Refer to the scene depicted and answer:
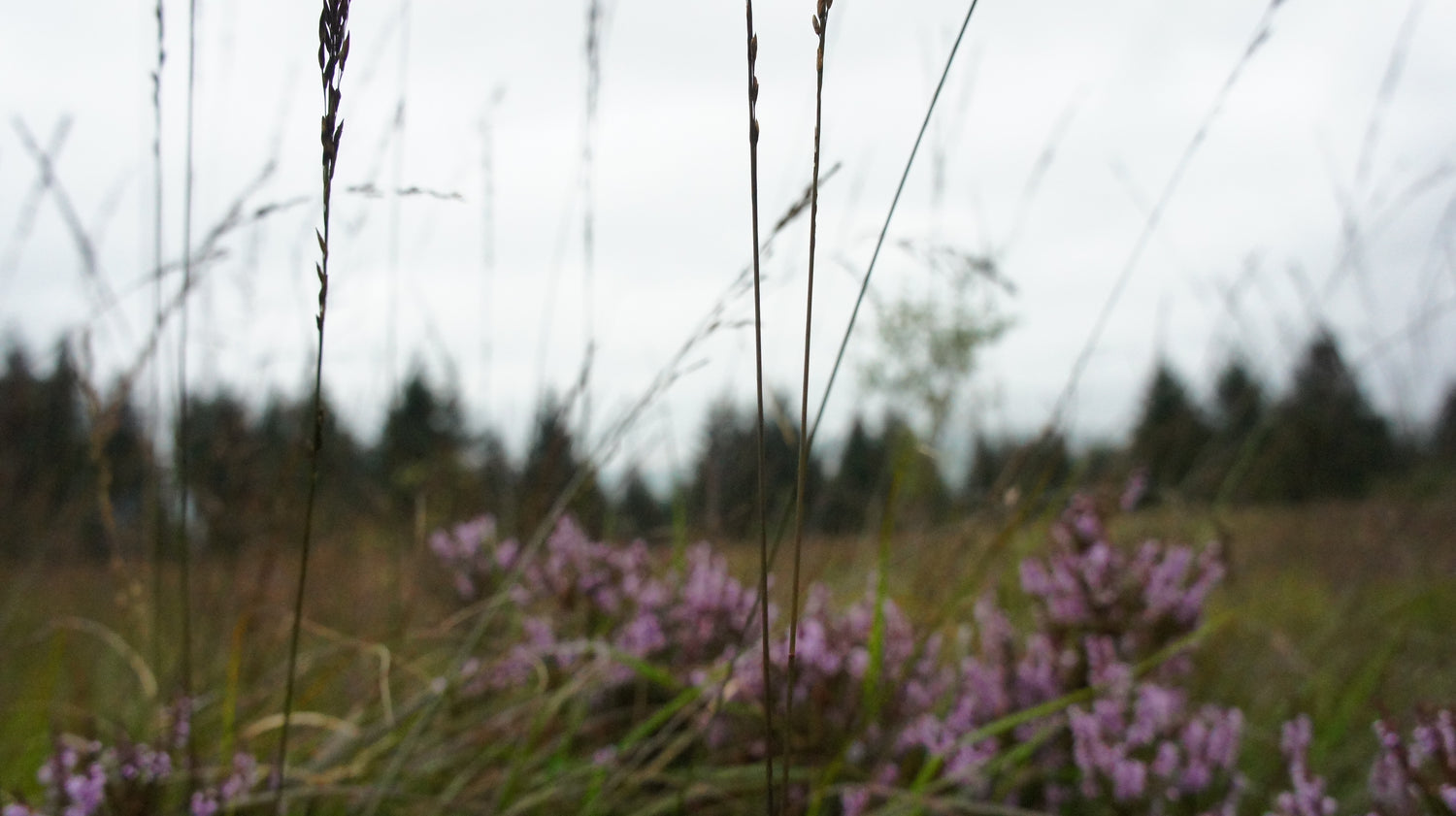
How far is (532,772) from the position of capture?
5.51ft

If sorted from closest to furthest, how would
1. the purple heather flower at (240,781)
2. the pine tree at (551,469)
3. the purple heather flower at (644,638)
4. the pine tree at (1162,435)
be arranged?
the purple heather flower at (240,781), the pine tree at (551,469), the purple heather flower at (644,638), the pine tree at (1162,435)

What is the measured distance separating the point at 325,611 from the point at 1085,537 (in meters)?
2.09

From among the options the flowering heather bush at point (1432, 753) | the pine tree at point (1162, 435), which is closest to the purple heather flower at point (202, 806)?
the flowering heather bush at point (1432, 753)

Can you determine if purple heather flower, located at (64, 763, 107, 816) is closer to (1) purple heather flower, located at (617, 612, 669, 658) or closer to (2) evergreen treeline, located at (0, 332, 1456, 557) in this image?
(2) evergreen treeline, located at (0, 332, 1456, 557)

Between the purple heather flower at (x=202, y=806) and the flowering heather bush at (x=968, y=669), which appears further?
the flowering heather bush at (x=968, y=669)

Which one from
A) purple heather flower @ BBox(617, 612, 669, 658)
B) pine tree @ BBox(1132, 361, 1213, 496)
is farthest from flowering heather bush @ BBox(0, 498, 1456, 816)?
pine tree @ BBox(1132, 361, 1213, 496)

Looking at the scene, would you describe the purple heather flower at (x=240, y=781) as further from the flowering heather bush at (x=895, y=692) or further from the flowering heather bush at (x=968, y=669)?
the flowering heather bush at (x=968, y=669)

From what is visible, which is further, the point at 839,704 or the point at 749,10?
the point at 839,704

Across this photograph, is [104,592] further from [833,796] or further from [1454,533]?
[1454,533]

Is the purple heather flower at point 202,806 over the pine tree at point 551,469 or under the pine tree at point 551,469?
under

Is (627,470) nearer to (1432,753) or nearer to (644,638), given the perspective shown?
(644,638)

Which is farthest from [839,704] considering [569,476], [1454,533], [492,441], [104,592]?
[104,592]

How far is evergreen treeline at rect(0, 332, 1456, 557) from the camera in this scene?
75.4 inches

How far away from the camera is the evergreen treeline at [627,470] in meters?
1.91
